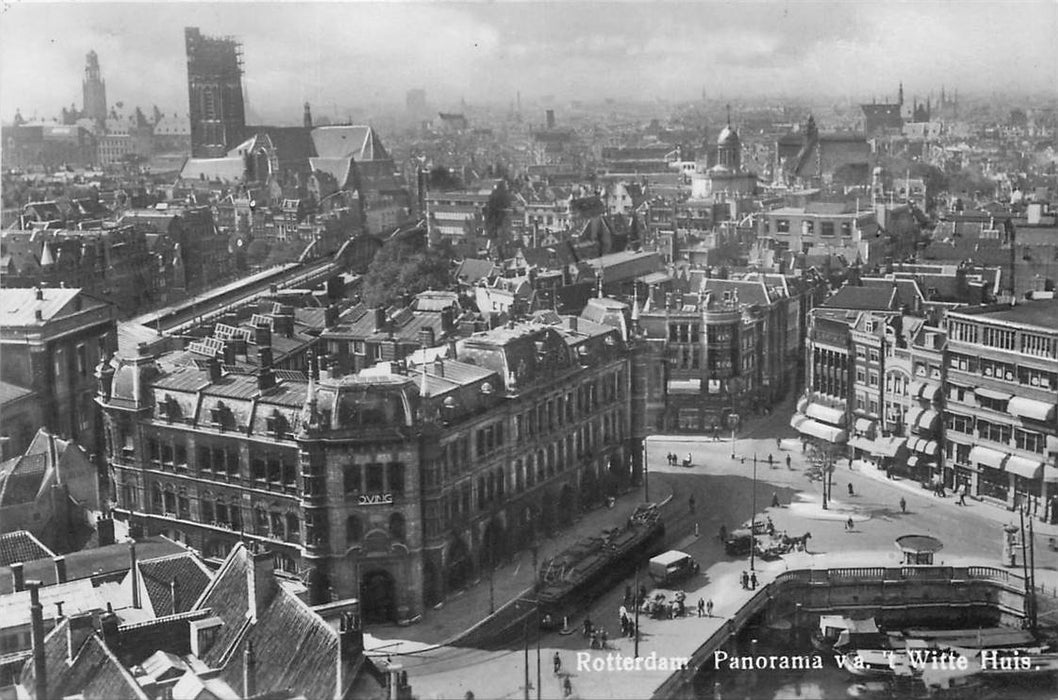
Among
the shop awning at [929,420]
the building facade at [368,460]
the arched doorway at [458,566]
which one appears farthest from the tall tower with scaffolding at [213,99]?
the shop awning at [929,420]

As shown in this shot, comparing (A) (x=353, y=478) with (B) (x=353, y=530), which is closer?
(A) (x=353, y=478)

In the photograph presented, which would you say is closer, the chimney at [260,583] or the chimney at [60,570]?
the chimney at [260,583]

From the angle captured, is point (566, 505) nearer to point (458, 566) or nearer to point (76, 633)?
point (458, 566)

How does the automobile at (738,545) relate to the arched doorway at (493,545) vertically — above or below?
below

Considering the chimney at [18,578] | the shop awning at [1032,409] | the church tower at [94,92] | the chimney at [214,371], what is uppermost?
the church tower at [94,92]

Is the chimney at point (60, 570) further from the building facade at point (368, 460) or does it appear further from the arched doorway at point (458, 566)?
the arched doorway at point (458, 566)

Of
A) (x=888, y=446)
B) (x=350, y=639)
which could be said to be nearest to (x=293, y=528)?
(x=350, y=639)
